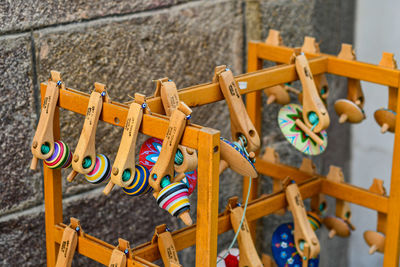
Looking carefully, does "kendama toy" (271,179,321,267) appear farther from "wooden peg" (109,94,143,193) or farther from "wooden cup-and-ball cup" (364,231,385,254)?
"wooden peg" (109,94,143,193)

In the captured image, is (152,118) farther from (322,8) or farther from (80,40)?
→ (322,8)

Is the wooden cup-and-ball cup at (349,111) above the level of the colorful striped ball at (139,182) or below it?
above

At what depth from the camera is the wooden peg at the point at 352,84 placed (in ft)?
5.30

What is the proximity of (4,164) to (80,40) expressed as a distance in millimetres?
364

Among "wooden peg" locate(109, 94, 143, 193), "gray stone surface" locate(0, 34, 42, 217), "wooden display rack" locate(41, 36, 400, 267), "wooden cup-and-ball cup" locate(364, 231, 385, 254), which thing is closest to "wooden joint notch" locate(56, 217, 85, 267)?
"wooden display rack" locate(41, 36, 400, 267)

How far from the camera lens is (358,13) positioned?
255cm

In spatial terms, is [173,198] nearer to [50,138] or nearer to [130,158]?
[130,158]

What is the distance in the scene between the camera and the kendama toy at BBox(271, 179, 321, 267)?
1536mm

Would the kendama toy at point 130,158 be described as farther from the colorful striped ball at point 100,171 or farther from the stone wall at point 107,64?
the stone wall at point 107,64

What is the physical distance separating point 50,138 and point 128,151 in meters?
0.22

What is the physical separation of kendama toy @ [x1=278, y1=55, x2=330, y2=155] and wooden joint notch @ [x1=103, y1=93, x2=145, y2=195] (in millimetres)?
494

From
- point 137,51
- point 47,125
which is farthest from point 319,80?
point 47,125

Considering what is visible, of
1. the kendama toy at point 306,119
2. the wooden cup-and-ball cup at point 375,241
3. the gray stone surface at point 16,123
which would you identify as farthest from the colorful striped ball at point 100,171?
the wooden cup-and-ball cup at point 375,241

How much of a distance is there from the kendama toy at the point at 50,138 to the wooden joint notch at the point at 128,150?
0.60ft
